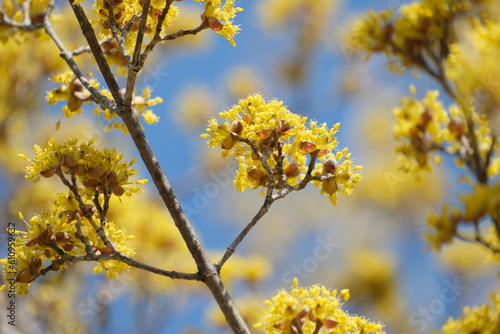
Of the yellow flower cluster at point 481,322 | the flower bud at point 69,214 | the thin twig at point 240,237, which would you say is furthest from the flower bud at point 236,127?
the yellow flower cluster at point 481,322

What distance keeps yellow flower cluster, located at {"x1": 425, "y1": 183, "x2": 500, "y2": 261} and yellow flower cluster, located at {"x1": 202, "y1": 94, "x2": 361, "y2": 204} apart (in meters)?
1.27

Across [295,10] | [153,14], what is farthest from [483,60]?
[295,10]

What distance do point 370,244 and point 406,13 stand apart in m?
5.43

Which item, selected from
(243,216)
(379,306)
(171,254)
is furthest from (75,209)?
(243,216)

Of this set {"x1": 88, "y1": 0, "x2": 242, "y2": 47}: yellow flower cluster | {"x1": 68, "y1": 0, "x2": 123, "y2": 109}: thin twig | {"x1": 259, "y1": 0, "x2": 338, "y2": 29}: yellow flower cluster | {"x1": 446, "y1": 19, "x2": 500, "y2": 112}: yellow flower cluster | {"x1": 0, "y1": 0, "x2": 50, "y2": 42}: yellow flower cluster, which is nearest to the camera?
{"x1": 68, "y1": 0, "x2": 123, "y2": 109}: thin twig

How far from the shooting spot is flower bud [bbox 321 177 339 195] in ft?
6.58

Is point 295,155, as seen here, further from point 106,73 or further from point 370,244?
point 370,244

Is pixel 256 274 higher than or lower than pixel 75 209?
higher

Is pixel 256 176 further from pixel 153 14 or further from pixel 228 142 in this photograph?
pixel 153 14

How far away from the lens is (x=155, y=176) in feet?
5.75

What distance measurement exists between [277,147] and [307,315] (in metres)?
0.59

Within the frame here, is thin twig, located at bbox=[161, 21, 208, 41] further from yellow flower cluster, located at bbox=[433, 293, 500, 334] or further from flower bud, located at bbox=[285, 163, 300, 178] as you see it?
yellow flower cluster, located at bbox=[433, 293, 500, 334]

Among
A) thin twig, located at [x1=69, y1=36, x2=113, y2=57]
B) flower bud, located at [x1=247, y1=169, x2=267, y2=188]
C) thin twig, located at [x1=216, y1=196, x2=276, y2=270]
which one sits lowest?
thin twig, located at [x1=216, y1=196, x2=276, y2=270]

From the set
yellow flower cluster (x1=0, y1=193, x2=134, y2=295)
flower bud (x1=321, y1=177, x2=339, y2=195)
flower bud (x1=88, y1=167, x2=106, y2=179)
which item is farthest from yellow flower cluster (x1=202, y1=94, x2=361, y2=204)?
yellow flower cluster (x1=0, y1=193, x2=134, y2=295)
